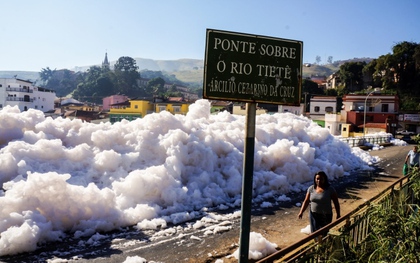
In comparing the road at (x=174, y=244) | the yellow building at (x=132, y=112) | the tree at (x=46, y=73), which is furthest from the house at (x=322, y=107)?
the tree at (x=46, y=73)

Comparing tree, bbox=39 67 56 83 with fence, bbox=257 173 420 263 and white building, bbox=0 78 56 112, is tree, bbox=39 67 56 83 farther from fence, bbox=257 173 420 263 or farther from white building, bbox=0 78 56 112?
fence, bbox=257 173 420 263

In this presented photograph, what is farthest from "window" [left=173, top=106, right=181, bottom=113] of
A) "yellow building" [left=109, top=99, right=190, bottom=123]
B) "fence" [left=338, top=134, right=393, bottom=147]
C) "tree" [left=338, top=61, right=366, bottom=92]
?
"tree" [left=338, top=61, right=366, bottom=92]

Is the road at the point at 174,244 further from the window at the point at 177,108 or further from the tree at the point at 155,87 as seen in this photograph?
the tree at the point at 155,87

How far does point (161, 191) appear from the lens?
988 cm

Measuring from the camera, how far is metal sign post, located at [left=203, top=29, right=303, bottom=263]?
3.64 m

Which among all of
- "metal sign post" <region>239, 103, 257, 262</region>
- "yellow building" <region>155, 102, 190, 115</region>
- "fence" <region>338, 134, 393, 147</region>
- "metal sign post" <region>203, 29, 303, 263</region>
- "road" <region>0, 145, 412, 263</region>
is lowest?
"road" <region>0, 145, 412, 263</region>

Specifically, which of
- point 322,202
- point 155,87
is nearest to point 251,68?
point 322,202

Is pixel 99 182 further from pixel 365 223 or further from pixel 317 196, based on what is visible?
pixel 365 223

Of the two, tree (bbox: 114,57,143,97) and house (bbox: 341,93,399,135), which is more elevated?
tree (bbox: 114,57,143,97)

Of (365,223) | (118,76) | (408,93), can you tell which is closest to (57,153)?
(365,223)

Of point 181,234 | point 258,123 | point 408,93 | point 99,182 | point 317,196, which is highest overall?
point 408,93

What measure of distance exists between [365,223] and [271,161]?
763 cm

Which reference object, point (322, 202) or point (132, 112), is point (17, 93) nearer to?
point (132, 112)

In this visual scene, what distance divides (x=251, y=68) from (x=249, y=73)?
2.2 inches
